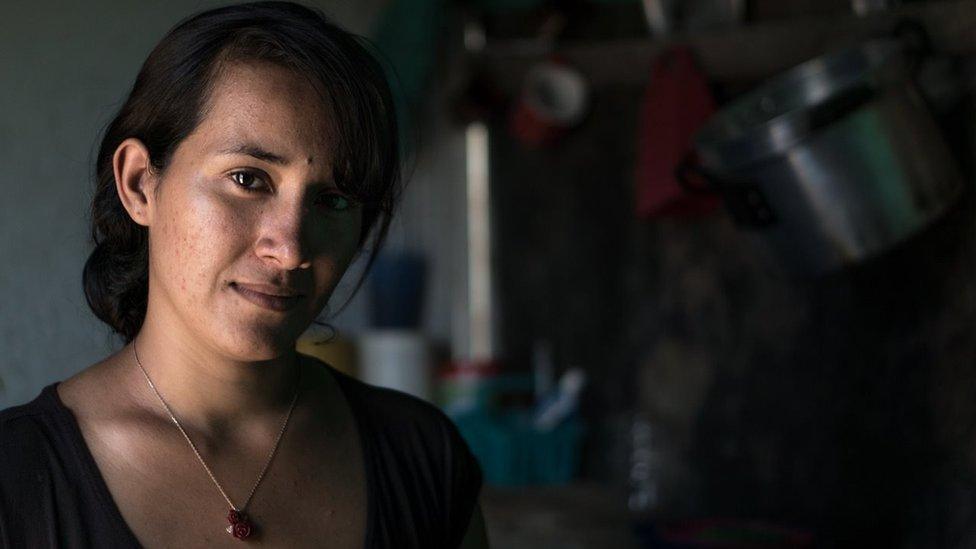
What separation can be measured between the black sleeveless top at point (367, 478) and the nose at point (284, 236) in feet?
1.10

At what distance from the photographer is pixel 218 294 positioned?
1507mm

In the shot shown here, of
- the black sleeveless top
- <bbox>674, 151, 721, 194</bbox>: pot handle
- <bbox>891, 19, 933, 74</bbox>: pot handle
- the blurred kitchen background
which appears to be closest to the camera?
the black sleeveless top

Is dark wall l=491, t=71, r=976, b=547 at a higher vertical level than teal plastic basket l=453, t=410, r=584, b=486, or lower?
higher

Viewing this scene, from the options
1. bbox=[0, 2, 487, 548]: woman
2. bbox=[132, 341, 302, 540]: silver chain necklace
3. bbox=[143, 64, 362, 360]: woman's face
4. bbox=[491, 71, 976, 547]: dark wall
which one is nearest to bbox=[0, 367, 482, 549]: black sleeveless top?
bbox=[0, 2, 487, 548]: woman

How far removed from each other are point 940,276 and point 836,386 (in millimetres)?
532

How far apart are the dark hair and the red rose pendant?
42 centimetres

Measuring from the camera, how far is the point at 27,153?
5.47ft

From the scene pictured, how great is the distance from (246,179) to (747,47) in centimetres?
235

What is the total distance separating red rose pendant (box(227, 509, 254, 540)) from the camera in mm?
1565

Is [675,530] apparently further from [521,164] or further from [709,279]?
[521,164]

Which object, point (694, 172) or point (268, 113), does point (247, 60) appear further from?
point (694, 172)

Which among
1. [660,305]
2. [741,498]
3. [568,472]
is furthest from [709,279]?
[568,472]

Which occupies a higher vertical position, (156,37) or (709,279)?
(156,37)

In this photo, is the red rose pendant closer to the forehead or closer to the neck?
the neck
